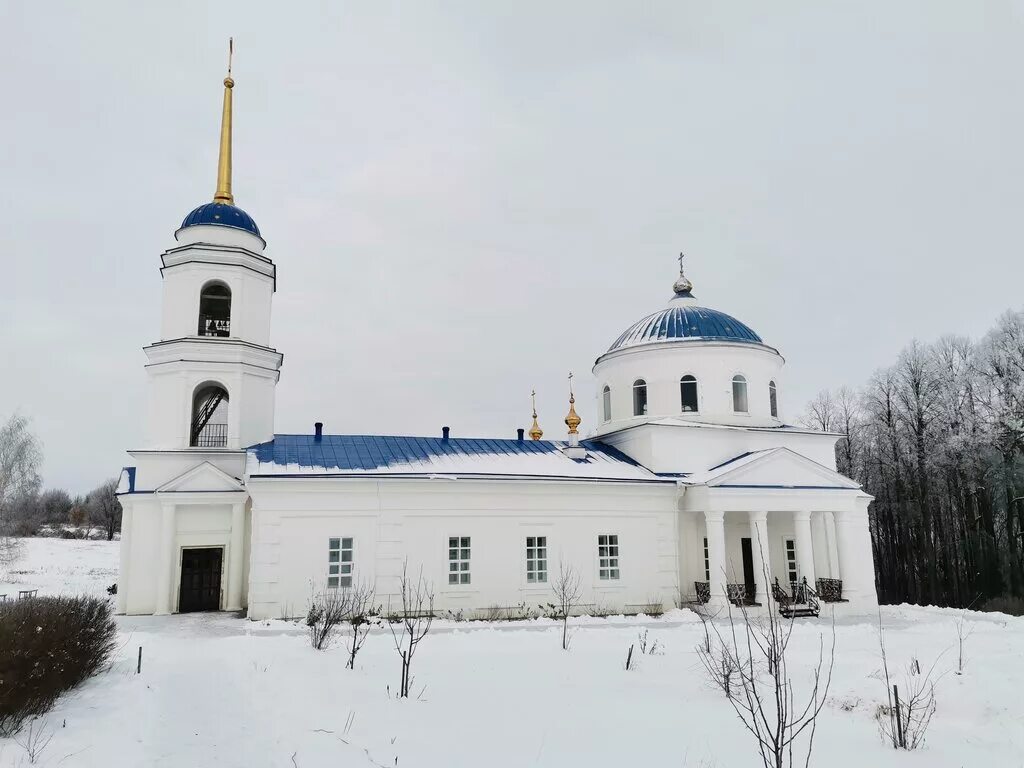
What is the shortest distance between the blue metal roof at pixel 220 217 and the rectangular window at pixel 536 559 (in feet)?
42.0

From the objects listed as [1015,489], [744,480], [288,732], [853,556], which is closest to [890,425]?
[1015,489]

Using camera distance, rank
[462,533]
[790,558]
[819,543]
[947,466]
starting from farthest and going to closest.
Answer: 1. [947,466]
2. [819,543]
3. [790,558]
4. [462,533]

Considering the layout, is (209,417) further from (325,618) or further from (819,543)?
(819,543)

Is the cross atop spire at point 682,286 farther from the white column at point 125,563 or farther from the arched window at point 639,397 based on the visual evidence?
the white column at point 125,563

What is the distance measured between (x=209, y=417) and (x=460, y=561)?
967 centimetres

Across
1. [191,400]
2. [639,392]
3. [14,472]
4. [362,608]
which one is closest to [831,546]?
[639,392]

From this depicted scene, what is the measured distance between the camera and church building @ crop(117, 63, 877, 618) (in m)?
19.0

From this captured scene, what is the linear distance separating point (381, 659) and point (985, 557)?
3054cm

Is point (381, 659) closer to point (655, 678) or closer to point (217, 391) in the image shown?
point (655, 678)

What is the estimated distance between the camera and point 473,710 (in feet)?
30.3

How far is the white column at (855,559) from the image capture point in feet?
73.0

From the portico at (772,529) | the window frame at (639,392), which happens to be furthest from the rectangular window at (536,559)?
the window frame at (639,392)

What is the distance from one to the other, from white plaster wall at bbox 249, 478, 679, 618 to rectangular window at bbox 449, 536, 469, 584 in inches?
7.4

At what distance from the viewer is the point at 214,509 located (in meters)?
20.3
